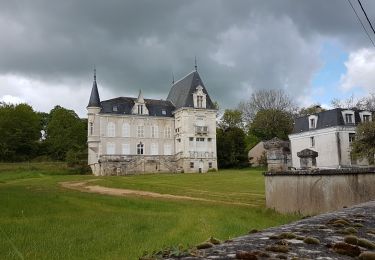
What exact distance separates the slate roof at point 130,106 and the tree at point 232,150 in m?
8.62

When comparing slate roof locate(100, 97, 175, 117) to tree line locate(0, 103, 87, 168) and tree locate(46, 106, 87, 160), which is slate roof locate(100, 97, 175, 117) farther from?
tree locate(46, 106, 87, 160)

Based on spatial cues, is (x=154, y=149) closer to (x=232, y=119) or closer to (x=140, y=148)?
(x=140, y=148)

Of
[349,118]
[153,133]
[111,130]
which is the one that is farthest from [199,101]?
[349,118]

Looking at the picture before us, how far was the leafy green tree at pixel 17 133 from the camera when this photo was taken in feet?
211

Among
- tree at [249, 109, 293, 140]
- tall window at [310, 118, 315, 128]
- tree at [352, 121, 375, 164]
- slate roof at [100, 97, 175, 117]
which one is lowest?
tree at [352, 121, 375, 164]

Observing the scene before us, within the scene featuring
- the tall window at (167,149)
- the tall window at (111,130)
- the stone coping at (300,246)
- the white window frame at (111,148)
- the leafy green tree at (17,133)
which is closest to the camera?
the stone coping at (300,246)

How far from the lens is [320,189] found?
40.6 ft

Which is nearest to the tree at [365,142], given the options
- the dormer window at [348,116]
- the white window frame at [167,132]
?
the dormer window at [348,116]

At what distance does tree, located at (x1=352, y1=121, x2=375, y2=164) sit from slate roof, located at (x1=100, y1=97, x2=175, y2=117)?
93.5ft

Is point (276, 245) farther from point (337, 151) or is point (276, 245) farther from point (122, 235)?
point (337, 151)

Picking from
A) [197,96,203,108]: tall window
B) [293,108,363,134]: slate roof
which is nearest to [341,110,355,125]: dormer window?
[293,108,363,134]: slate roof

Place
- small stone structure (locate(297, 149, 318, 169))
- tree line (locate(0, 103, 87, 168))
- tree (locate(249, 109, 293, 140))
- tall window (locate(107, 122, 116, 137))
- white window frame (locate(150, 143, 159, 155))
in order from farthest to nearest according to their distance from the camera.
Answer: tree line (locate(0, 103, 87, 168)) < tree (locate(249, 109, 293, 140)) < white window frame (locate(150, 143, 159, 155)) < tall window (locate(107, 122, 116, 137)) < small stone structure (locate(297, 149, 318, 169))

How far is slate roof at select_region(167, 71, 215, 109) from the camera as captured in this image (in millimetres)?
57169

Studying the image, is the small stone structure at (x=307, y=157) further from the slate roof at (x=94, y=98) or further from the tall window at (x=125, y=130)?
the tall window at (x=125, y=130)
